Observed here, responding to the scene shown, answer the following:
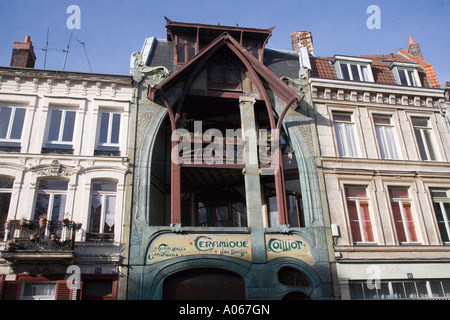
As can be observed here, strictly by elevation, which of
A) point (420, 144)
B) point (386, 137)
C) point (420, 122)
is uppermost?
point (420, 122)

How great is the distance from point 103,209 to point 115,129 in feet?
11.6

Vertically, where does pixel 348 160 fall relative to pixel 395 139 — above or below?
below

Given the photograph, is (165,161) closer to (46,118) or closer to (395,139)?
(46,118)

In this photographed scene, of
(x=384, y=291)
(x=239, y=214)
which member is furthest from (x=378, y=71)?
(x=384, y=291)

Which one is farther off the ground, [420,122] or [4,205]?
[420,122]

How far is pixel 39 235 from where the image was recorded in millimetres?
13367

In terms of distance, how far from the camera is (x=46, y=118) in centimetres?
1606

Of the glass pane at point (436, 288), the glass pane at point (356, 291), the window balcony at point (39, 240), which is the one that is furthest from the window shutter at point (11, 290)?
the glass pane at point (436, 288)

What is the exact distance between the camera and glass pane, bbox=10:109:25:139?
15.8 m

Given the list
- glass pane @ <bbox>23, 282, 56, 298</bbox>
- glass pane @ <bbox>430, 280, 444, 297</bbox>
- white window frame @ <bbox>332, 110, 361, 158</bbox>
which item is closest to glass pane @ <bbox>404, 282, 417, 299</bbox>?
glass pane @ <bbox>430, 280, 444, 297</bbox>

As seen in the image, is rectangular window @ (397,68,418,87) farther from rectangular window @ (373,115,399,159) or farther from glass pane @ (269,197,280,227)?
glass pane @ (269,197,280,227)

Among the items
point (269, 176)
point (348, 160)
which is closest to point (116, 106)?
point (269, 176)

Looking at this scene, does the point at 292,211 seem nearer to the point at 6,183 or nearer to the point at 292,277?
the point at 292,277
